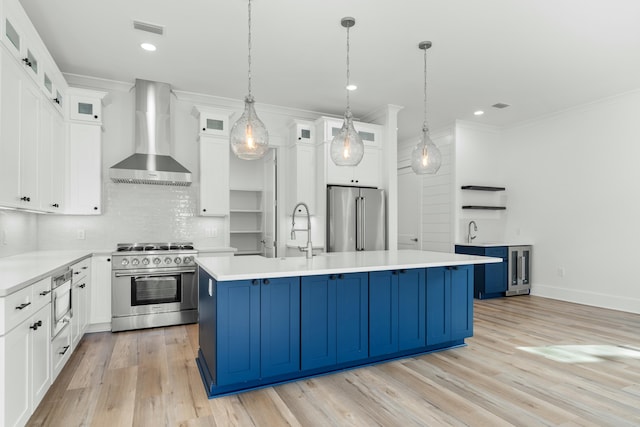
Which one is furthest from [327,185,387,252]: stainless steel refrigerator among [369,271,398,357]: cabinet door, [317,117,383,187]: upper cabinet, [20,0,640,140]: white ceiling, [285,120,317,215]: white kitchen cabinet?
[369,271,398,357]: cabinet door

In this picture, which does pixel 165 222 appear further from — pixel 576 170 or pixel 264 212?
pixel 576 170

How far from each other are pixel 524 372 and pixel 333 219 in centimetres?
286

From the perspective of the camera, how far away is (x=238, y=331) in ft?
8.28

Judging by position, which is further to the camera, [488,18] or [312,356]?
[488,18]

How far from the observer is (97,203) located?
14.0 ft

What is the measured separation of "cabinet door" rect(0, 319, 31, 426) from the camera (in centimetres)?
178

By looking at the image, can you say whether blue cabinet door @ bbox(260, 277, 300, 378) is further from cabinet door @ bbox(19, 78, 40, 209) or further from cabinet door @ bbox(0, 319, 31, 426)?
cabinet door @ bbox(19, 78, 40, 209)

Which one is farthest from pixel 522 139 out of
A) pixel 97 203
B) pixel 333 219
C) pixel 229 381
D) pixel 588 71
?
pixel 97 203

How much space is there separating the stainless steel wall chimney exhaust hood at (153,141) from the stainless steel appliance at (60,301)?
166 centimetres

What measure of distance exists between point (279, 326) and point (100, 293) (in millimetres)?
2579

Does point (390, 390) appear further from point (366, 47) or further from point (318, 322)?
point (366, 47)

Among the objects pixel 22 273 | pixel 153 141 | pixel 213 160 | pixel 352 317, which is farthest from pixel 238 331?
pixel 153 141

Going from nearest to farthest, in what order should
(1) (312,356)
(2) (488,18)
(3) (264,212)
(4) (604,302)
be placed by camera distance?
(1) (312,356) < (2) (488,18) < (4) (604,302) < (3) (264,212)

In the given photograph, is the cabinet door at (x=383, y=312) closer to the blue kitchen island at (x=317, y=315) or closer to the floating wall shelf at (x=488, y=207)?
the blue kitchen island at (x=317, y=315)
